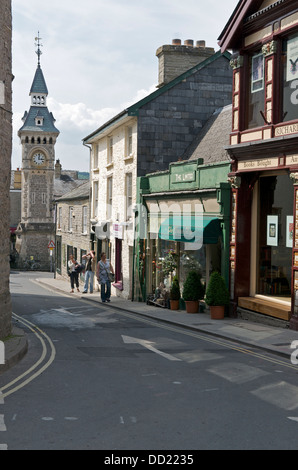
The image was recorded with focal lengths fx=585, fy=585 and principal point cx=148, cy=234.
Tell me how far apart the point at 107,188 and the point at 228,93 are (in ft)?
26.5

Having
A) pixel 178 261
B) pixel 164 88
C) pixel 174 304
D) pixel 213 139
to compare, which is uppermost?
pixel 164 88

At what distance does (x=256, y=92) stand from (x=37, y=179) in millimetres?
68898

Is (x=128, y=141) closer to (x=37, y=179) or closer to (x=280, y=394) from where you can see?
(x=280, y=394)

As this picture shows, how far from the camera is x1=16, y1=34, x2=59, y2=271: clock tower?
78.4 metres

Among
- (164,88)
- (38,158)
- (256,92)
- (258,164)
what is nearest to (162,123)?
(164,88)

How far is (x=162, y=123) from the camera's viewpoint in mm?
25188

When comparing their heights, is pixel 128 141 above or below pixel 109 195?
above

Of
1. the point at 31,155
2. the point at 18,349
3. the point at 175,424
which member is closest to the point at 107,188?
the point at 18,349

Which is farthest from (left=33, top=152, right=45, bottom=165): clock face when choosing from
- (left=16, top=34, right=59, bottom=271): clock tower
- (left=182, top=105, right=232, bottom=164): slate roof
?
(left=182, top=105, right=232, bottom=164): slate roof

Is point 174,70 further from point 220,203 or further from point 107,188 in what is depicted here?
point 220,203

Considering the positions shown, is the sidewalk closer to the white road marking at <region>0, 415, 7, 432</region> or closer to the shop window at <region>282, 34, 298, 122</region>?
the shop window at <region>282, 34, 298, 122</region>

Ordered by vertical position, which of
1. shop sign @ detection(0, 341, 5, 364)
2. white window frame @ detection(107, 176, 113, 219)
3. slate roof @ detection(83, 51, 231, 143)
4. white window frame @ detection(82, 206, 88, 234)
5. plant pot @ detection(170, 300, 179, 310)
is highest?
slate roof @ detection(83, 51, 231, 143)

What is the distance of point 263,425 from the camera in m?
7.43

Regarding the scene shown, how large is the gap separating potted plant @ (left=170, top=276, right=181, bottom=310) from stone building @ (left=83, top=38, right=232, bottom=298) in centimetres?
580
